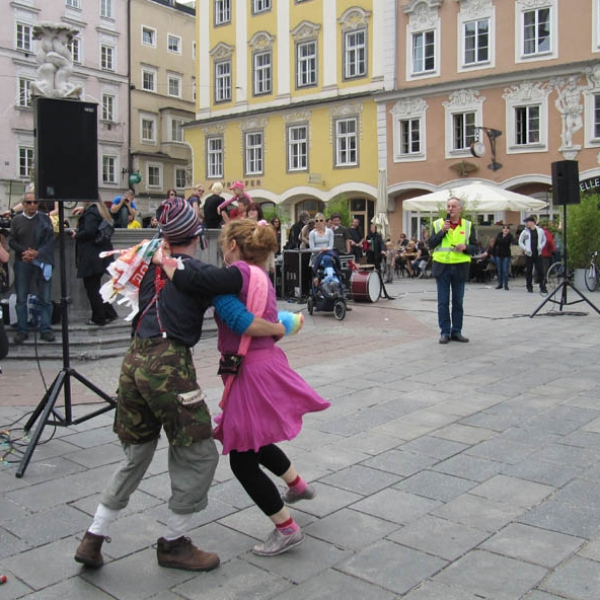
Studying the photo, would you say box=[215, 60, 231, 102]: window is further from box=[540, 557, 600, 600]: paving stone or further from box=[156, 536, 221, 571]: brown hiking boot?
box=[540, 557, 600, 600]: paving stone

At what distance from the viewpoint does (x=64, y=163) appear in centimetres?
538

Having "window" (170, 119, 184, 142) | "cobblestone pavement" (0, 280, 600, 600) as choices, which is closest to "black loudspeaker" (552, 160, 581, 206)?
"cobblestone pavement" (0, 280, 600, 600)

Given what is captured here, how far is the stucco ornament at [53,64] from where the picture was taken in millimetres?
11812

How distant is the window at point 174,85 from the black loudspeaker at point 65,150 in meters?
45.0

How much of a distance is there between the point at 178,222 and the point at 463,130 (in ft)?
89.6

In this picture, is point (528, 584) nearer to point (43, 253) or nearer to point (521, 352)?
point (521, 352)

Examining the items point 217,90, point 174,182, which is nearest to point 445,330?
point 217,90

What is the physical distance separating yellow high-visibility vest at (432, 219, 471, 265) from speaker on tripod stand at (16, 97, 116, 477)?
17.3 feet

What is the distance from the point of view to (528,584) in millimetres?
3172

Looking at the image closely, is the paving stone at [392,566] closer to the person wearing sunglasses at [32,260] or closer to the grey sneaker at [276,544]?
the grey sneaker at [276,544]

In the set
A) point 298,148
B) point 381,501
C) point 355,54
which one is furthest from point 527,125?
point 381,501

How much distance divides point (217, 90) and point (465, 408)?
34097mm

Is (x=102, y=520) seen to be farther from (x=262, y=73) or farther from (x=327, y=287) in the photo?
(x=262, y=73)

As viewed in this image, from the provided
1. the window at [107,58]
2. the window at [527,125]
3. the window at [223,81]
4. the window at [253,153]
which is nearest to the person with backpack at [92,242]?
the window at [527,125]
